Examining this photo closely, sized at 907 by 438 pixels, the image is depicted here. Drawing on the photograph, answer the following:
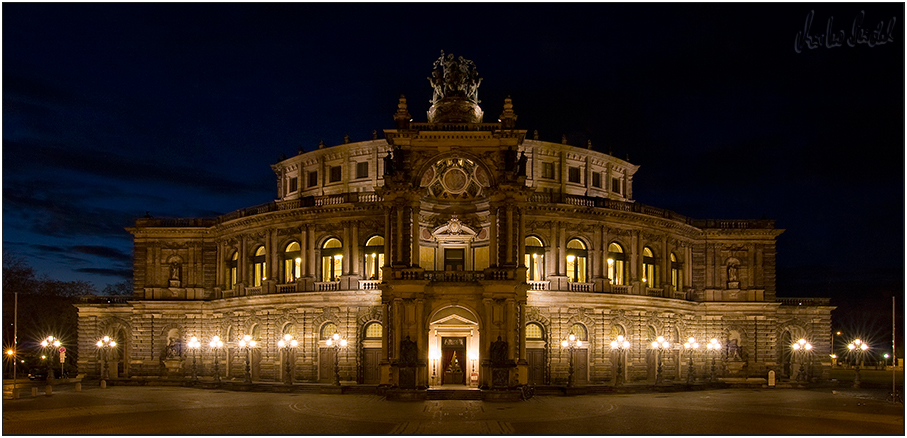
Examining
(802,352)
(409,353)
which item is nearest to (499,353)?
(409,353)

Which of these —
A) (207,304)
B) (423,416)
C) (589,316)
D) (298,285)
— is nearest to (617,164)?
(589,316)

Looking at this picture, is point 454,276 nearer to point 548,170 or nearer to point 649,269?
point 649,269

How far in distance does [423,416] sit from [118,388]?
30641 mm

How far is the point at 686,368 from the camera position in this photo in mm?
63812

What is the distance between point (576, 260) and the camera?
60781 millimetres

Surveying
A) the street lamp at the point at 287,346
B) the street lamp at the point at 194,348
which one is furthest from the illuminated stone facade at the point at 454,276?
the street lamp at the point at 194,348

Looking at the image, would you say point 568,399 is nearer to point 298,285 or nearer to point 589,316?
point 589,316

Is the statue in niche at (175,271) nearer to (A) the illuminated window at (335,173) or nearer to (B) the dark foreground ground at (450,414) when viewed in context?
(A) the illuminated window at (335,173)

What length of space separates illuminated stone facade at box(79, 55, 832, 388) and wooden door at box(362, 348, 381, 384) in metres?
0.14

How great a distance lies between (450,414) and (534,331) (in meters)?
19.7

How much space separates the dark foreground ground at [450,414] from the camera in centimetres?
3322

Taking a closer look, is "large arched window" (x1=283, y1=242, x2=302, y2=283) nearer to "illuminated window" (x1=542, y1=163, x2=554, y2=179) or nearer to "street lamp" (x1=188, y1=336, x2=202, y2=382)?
"street lamp" (x1=188, y1=336, x2=202, y2=382)

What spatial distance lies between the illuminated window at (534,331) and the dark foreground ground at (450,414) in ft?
25.8

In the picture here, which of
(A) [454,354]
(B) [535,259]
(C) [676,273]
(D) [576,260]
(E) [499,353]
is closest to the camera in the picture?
(E) [499,353]
